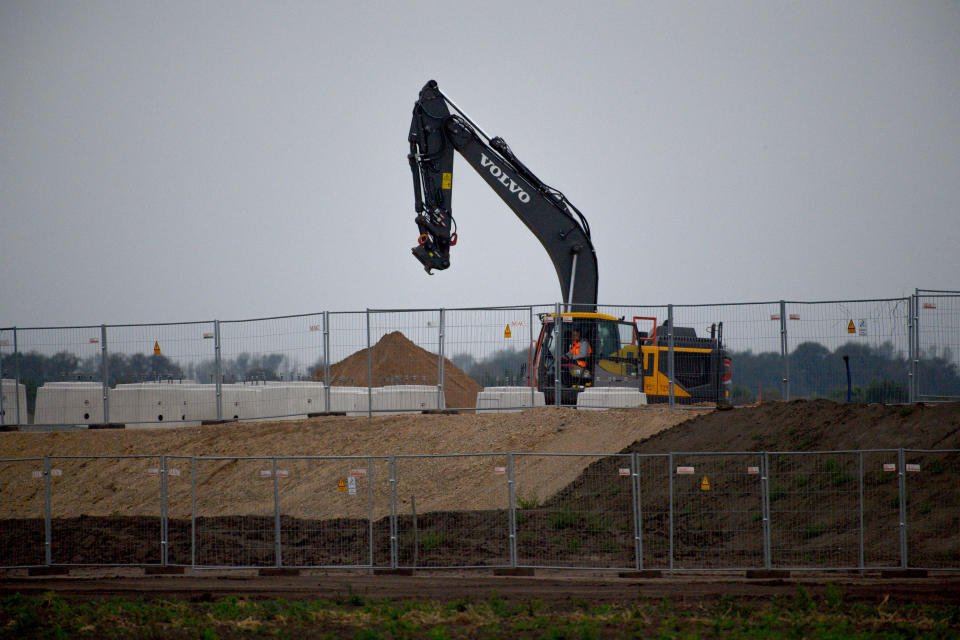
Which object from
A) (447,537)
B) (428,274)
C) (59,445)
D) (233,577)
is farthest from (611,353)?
(59,445)

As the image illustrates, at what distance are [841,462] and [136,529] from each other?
42.6 ft

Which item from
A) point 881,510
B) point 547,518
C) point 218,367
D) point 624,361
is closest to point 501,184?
point 624,361

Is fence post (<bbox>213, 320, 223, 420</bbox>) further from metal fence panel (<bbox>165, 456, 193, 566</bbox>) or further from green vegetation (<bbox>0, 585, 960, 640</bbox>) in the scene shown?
green vegetation (<bbox>0, 585, 960, 640</bbox>)

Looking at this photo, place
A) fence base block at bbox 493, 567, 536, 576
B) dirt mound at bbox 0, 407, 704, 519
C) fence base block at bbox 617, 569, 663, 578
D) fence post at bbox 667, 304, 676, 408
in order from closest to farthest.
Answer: fence base block at bbox 617, 569, 663, 578, fence base block at bbox 493, 567, 536, 576, dirt mound at bbox 0, 407, 704, 519, fence post at bbox 667, 304, 676, 408

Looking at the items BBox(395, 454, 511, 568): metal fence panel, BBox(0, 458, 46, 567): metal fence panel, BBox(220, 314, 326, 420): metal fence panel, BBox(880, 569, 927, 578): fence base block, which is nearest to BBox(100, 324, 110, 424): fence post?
BBox(0, 458, 46, 567): metal fence panel

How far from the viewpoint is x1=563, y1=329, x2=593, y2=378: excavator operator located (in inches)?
885

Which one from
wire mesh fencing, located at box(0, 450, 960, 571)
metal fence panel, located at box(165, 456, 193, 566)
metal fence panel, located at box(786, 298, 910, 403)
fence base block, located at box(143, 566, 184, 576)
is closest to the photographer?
wire mesh fencing, located at box(0, 450, 960, 571)

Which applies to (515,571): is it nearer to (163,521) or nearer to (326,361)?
(163,521)

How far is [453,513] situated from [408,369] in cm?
620

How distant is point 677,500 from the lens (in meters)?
18.0

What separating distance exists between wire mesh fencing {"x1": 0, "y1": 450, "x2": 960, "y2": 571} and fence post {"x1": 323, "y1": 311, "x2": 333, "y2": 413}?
2933 mm

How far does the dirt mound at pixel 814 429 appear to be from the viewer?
1738 cm

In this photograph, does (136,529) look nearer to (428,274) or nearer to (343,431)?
(343,431)

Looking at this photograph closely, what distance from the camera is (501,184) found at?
24.3 meters
